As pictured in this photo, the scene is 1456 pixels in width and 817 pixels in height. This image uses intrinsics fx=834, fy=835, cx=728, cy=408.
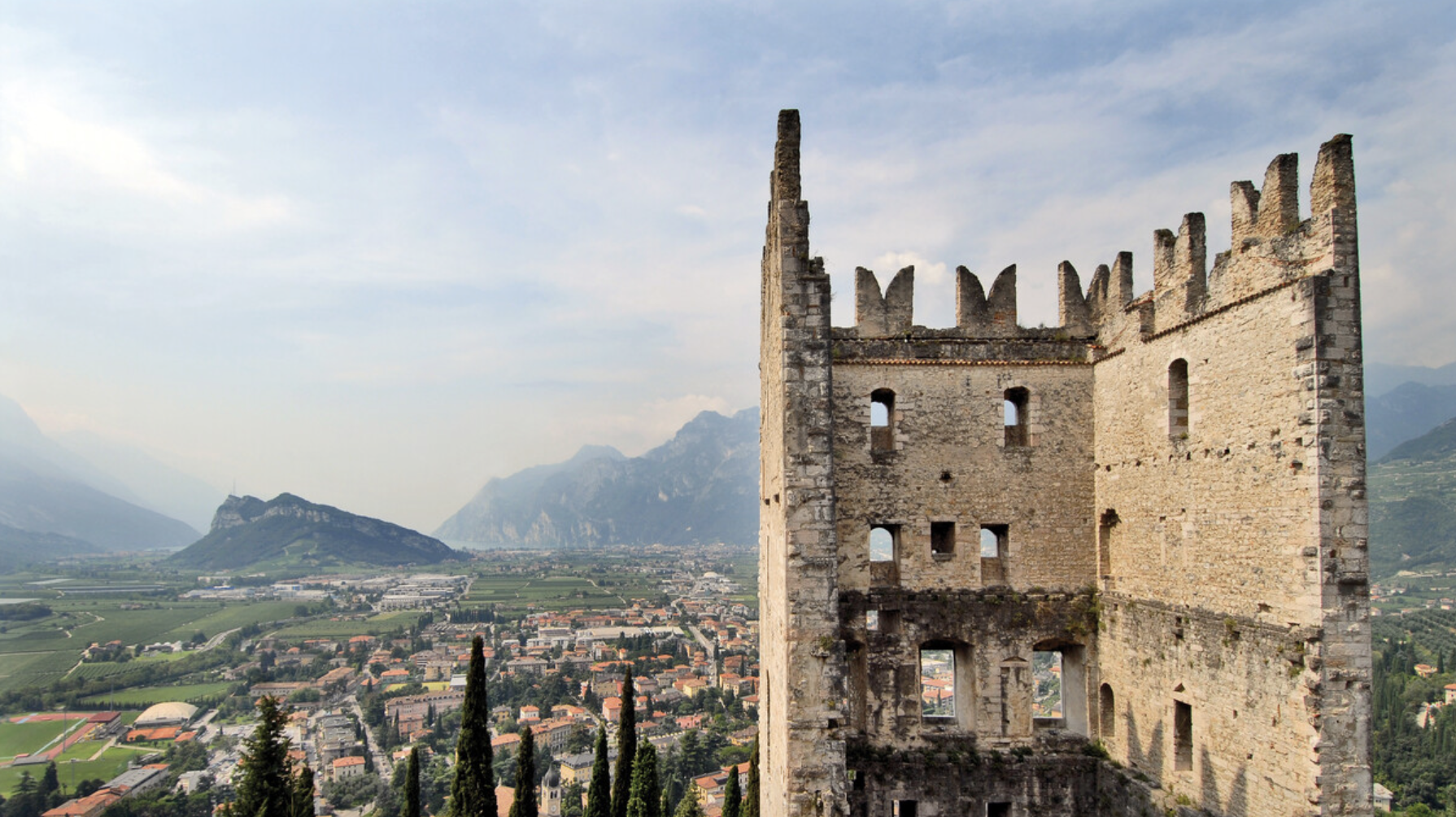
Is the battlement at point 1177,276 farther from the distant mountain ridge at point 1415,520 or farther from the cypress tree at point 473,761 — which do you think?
the distant mountain ridge at point 1415,520

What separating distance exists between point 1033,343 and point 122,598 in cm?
19128

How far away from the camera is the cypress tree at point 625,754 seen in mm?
32312

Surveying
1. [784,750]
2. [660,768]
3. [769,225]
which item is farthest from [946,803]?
[660,768]

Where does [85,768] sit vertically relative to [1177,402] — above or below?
below

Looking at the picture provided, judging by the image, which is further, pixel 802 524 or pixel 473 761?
pixel 473 761

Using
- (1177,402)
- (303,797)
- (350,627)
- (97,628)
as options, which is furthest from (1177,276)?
(97,628)

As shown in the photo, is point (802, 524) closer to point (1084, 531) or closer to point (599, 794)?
point (1084, 531)

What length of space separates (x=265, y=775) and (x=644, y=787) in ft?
51.2

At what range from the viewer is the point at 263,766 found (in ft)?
55.4

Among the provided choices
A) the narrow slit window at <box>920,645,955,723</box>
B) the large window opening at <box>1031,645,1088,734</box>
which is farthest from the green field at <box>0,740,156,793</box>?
the large window opening at <box>1031,645,1088,734</box>

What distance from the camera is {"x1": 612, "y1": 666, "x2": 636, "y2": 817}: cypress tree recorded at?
32312 mm

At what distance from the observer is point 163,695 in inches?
3831

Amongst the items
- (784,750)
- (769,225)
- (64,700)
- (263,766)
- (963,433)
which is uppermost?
(769,225)

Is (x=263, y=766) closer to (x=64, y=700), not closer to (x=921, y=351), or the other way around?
(x=921, y=351)
